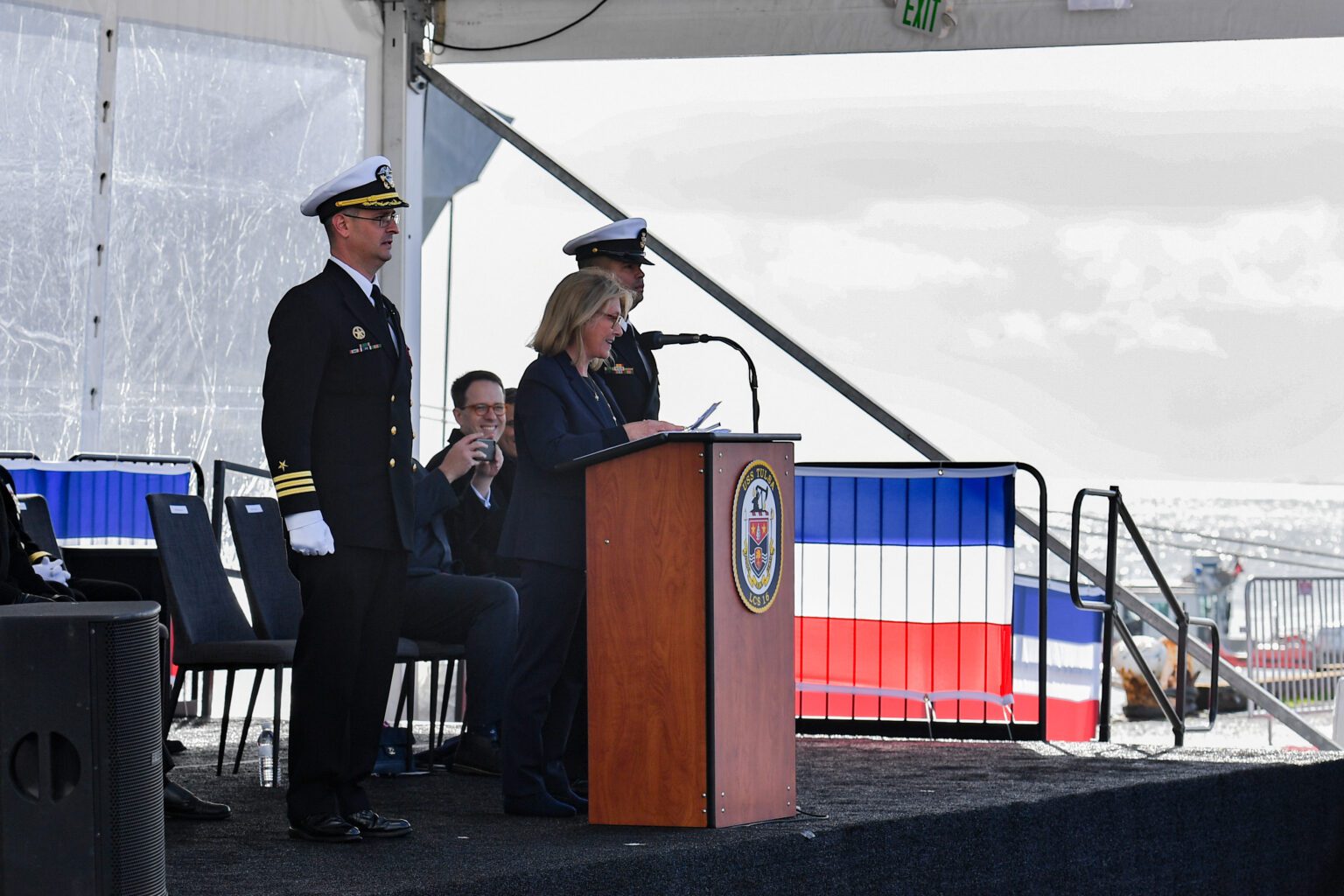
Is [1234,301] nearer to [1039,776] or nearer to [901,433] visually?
[901,433]

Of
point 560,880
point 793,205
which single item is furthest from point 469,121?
point 793,205

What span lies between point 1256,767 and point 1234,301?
1254cm

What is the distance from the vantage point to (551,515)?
3.58 m

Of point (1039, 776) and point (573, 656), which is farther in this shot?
point (1039, 776)

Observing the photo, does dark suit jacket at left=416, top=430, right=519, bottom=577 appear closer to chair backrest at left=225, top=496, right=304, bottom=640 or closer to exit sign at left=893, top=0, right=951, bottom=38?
chair backrest at left=225, top=496, right=304, bottom=640

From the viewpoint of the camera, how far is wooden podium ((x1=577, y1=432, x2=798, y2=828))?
127 inches

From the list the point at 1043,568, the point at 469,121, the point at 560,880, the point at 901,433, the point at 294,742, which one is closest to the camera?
the point at 560,880

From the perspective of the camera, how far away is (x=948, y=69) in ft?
22.3

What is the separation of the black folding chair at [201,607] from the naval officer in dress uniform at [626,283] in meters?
1.07

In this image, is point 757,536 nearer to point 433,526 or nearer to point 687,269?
point 433,526

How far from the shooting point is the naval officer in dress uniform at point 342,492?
124 inches

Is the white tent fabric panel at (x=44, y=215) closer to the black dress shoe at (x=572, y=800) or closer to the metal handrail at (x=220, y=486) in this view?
the metal handrail at (x=220, y=486)

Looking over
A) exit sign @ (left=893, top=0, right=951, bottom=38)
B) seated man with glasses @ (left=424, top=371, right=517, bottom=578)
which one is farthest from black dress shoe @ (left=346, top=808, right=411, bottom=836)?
exit sign @ (left=893, top=0, right=951, bottom=38)

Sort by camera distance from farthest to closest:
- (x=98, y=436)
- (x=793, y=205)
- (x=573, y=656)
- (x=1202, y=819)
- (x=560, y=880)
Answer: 1. (x=793, y=205)
2. (x=98, y=436)
3. (x=1202, y=819)
4. (x=573, y=656)
5. (x=560, y=880)
